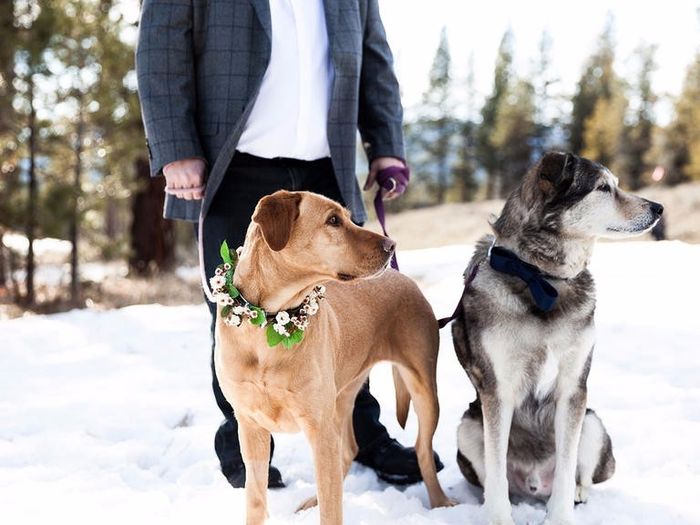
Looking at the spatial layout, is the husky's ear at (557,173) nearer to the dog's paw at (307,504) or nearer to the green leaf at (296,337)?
the green leaf at (296,337)

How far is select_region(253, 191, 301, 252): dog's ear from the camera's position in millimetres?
2480

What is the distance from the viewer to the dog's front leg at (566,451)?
118 inches

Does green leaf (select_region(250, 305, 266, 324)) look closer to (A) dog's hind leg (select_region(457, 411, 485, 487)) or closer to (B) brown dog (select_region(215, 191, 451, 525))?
(B) brown dog (select_region(215, 191, 451, 525))

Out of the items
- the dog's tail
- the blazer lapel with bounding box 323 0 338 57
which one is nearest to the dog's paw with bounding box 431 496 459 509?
the dog's tail

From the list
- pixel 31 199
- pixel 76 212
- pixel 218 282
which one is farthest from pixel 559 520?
pixel 31 199

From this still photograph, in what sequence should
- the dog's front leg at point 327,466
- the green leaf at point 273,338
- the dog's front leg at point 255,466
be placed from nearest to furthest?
the green leaf at point 273,338
the dog's front leg at point 327,466
the dog's front leg at point 255,466

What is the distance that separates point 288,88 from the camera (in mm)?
3229

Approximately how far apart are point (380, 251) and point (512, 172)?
49853mm

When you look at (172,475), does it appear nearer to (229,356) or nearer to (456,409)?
(229,356)

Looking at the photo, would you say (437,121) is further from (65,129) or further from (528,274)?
(528,274)

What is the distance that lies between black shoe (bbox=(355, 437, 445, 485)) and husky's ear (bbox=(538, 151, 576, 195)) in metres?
1.59

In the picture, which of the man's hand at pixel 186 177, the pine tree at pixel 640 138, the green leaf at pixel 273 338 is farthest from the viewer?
the pine tree at pixel 640 138

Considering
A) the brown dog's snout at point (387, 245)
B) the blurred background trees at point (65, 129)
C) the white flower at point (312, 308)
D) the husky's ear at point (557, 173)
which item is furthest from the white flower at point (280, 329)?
the blurred background trees at point (65, 129)

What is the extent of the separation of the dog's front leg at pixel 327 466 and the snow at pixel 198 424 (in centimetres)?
50
